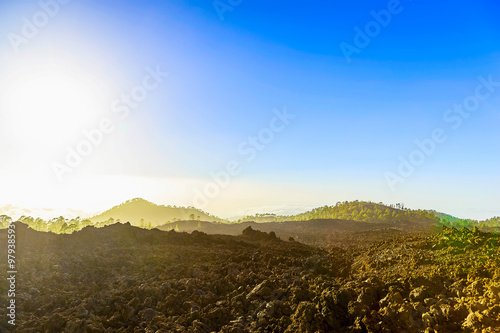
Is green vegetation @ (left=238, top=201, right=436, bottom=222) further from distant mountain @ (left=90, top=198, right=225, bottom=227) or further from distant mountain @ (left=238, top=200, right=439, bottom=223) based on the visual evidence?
distant mountain @ (left=90, top=198, right=225, bottom=227)

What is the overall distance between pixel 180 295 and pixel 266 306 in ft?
8.12

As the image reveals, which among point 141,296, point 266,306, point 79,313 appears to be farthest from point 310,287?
point 79,313

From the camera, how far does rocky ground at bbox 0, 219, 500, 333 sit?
6.27 metres

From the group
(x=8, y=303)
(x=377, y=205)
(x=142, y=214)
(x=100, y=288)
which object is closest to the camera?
(x=8, y=303)

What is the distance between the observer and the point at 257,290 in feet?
27.6

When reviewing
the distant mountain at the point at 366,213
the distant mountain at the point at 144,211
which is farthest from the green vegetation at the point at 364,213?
the distant mountain at the point at 144,211

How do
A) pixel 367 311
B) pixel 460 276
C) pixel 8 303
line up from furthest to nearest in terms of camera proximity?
pixel 8 303 → pixel 460 276 → pixel 367 311

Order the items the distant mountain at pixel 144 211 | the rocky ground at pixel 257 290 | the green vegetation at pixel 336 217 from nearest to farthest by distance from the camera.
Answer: the rocky ground at pixel 257 290 → the green vegetation at pixel 336 217 → the distant mountain at pixel 144 211

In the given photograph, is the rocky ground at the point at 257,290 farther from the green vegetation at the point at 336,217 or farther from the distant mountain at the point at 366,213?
the distant mountain at the point at 366,213

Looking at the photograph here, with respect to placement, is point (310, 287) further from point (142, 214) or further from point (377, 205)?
point (142, 214)

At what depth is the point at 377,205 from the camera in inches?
1789

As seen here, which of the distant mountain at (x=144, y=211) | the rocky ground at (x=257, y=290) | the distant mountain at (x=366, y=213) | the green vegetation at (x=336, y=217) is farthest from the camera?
the distant mountain at (x=144, y=211)

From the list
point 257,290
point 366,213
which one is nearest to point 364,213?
point 366,213

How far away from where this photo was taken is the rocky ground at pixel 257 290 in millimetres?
6266
